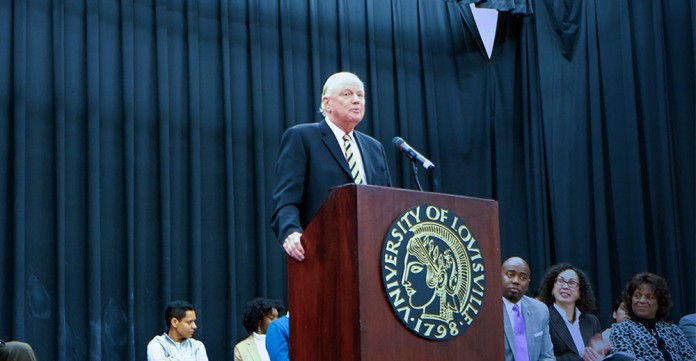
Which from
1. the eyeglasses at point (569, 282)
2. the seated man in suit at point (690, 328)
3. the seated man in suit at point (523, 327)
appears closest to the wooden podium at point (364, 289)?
the seated man in suit at point (523, 327)

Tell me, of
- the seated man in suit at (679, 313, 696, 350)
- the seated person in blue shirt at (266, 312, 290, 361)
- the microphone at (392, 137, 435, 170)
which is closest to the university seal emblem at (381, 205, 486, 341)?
the microphone at (392, 137, 435, 170)

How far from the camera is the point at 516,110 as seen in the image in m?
8.10

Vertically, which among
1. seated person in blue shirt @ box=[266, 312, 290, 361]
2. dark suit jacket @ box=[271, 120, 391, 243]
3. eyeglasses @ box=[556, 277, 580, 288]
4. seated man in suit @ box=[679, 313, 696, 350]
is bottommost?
seated man in suit @ box=[679, 313, 696, 350]

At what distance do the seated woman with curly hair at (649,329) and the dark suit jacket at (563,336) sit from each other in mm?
184

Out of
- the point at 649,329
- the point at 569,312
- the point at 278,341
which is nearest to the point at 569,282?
the point at 569,312

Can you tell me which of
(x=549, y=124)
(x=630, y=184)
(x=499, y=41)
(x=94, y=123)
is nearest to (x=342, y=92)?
(x=94, y=123)

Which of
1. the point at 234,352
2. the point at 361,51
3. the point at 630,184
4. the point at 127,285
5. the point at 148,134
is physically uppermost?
the point at 361,51

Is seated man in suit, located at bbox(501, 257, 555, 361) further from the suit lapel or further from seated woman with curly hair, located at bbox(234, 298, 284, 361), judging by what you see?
seated woman with curly hair, located at bbox(234, 298, 284, 361)

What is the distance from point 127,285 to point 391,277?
4.35 meters

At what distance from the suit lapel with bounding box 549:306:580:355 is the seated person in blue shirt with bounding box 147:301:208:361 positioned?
2.17 metres

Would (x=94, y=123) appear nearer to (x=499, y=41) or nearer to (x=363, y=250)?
(x=499, y=41)

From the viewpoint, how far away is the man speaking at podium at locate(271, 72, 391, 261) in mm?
2617

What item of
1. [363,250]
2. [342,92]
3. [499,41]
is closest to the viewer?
[363,250]

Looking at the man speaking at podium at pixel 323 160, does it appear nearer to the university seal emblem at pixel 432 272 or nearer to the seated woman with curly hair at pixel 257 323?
the university seal emblem at pixel 432 272
